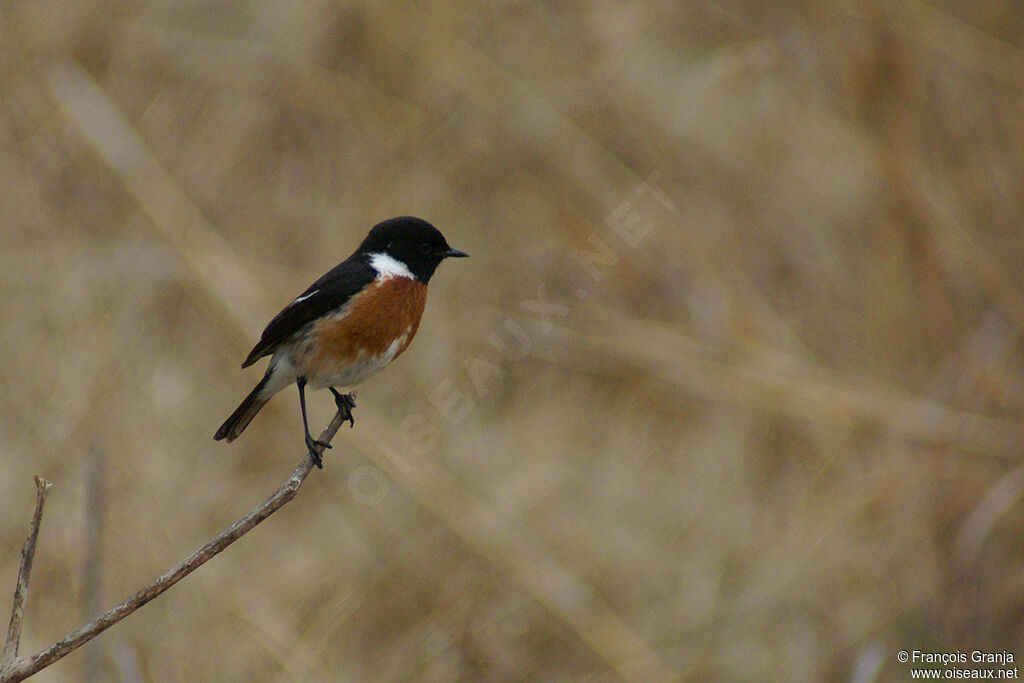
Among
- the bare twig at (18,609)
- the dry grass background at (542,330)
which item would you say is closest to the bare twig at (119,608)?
the bare twig at (18,609)

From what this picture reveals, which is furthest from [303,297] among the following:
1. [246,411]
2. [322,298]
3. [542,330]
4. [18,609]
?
[542,330]

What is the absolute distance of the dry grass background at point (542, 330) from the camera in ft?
13.8

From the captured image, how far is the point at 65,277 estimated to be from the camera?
4742mm

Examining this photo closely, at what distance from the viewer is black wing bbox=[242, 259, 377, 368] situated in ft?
8.44

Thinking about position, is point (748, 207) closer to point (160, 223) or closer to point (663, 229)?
point (663, 229)

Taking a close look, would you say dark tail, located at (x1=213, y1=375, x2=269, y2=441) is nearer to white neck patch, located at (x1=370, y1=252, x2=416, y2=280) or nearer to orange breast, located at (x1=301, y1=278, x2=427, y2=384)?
orange breast, located at (x1=301, y1=278, x2=427, y2=384)

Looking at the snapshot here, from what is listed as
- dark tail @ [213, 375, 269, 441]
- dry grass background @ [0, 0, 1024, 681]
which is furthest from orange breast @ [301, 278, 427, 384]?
dry grass background @ [0, 0, 1024, 681]

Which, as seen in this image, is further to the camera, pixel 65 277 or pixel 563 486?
pixel 563 486

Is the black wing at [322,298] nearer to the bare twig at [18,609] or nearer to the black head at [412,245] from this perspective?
the black head at [412,245]

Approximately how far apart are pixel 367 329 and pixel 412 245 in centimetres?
27

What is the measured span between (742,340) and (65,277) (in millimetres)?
3107

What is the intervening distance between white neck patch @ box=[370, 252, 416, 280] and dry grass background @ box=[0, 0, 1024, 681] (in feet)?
3.94

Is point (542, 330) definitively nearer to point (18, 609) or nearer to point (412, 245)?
point (412, 245)

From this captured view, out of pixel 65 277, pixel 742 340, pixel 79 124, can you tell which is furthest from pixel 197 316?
pixel 742 340
